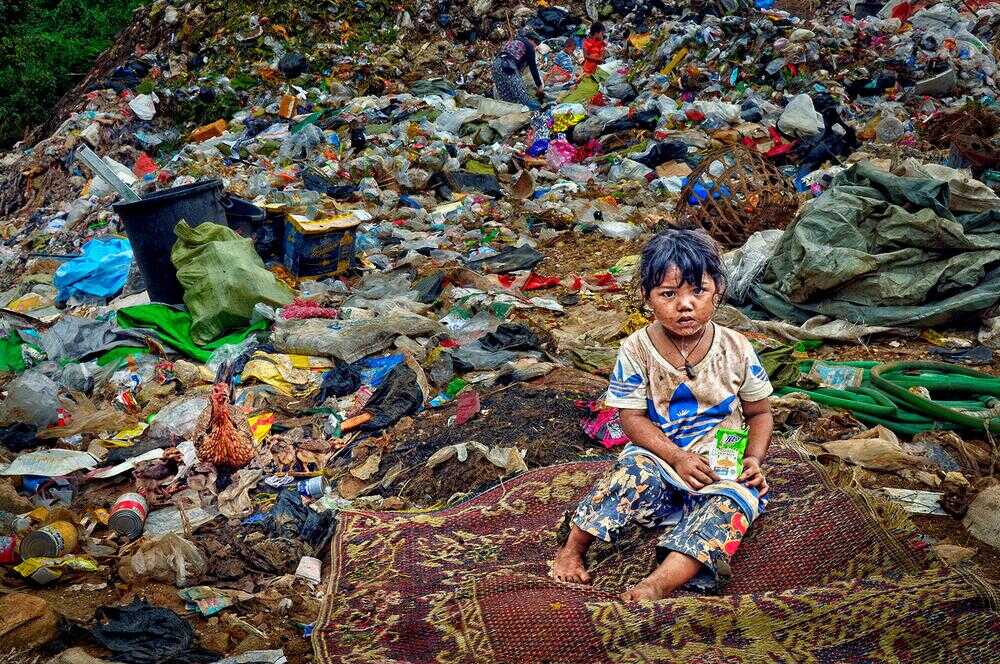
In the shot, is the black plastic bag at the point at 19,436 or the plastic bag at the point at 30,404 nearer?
the black plastic bag at the point at 19,436

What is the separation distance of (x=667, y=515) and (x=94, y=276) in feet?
18.1

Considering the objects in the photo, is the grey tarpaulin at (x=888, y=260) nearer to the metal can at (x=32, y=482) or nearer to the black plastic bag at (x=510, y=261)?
the black plastic bag at (x=510, y=261)

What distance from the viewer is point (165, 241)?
5.64 metres

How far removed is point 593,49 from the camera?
460 inches

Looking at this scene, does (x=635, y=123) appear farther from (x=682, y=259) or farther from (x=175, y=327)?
(x=682, y=259)

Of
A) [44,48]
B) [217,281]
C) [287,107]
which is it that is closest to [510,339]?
[217,281]

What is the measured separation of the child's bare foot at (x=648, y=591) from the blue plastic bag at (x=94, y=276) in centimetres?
545

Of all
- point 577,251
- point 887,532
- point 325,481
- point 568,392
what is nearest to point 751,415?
point 887,532

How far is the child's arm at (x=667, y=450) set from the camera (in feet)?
7.81

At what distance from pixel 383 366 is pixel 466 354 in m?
0.46

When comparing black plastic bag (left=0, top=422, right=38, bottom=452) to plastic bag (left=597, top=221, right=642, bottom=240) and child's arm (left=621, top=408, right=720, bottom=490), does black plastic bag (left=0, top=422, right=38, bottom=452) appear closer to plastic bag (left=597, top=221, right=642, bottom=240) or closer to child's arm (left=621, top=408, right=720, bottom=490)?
child's arm (left=621, top=408, right=720, bottom=490)

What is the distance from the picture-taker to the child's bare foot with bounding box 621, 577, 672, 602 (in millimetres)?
2184

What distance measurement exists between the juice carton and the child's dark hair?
1.37 feet

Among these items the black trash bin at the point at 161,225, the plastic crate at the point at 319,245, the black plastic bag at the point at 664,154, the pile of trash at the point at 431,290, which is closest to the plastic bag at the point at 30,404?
the pile of trash at the point at 431,290
